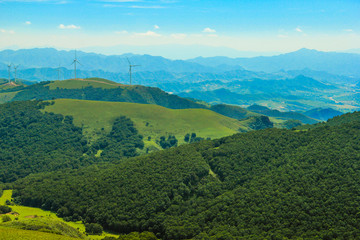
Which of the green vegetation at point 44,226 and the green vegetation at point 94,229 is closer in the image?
the green vegetation at point 44,226

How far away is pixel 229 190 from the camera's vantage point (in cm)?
13775

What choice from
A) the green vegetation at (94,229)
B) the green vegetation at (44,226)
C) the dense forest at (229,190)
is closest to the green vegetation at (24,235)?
the green vegetation at (44,226)

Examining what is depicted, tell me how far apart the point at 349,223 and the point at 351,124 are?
90979 millimetres

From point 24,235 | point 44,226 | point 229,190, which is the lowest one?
point 229,190

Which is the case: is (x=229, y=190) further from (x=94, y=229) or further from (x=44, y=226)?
(x=44, y=226)

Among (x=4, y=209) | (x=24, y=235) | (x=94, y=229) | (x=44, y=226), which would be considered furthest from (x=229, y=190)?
(x=4, y=209)

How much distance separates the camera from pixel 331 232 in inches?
3529

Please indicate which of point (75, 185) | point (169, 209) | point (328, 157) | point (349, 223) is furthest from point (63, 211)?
point (328, 157)

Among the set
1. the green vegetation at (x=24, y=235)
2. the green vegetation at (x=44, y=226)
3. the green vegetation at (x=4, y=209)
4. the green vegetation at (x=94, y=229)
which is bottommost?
the green vegetation at (x=94, y=229)

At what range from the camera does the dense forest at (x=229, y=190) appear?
10138cm

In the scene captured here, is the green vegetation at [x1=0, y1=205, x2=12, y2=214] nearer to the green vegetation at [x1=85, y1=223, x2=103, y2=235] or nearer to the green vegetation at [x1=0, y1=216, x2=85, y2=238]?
the green vegetation at [x1=0, y1=216, x2=85, y2=238]

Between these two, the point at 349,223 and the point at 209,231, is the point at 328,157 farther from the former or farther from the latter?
the point at 209,231

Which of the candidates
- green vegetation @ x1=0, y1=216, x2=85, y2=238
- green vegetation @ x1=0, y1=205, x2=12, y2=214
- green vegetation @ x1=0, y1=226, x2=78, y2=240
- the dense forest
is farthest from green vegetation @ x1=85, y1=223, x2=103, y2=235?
green vegetation @ x1=0, y1=205, x2=12, y2=214

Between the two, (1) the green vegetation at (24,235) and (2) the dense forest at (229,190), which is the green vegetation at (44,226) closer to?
(1) the green vegetation at (24,235)
